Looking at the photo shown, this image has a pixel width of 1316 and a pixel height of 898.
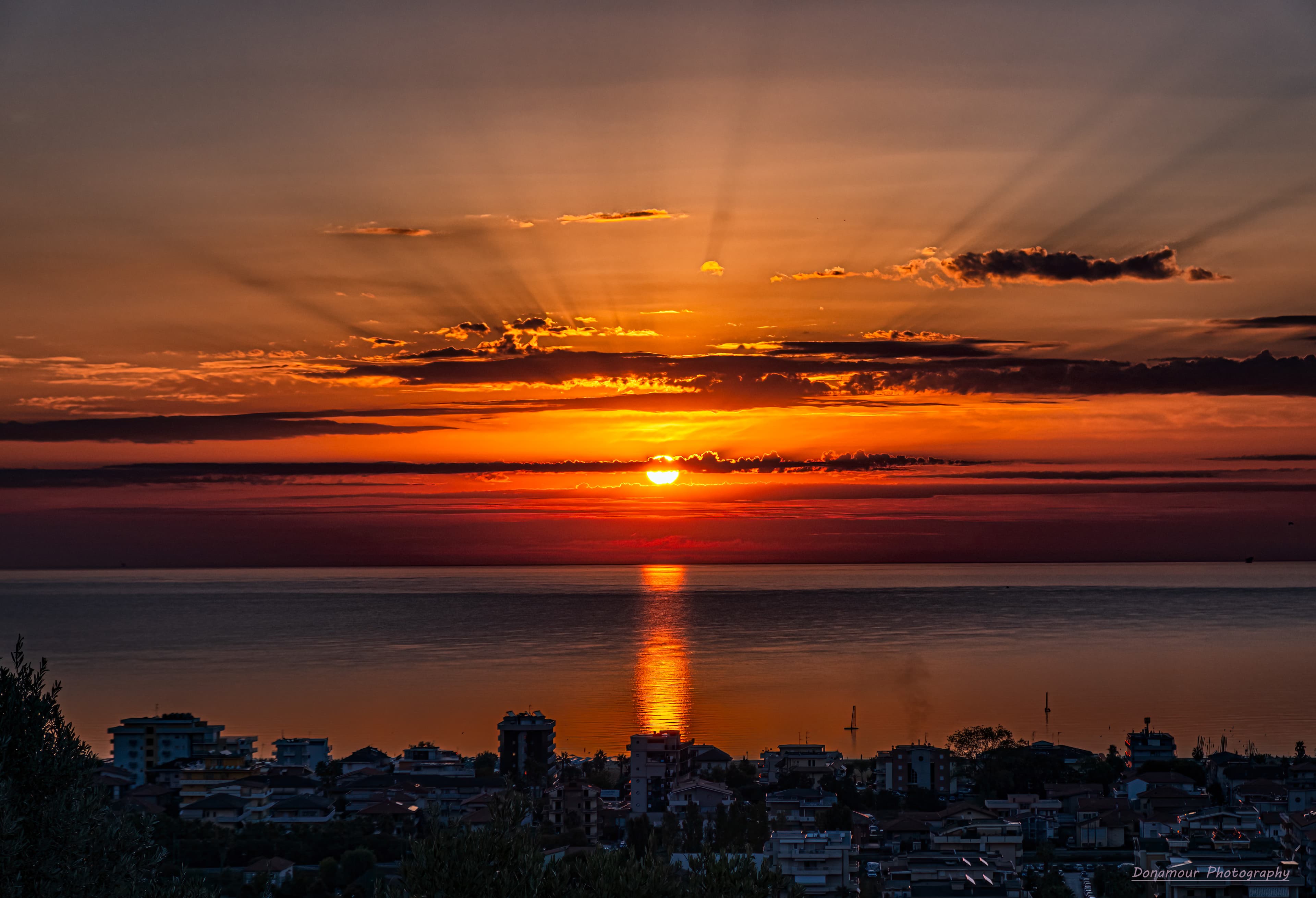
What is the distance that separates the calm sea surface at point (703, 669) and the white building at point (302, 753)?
2771 mm

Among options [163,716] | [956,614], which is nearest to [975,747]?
[163,716]

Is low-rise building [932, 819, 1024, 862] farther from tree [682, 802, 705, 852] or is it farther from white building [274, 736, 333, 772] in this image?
white building [274, 736, 333, 772]

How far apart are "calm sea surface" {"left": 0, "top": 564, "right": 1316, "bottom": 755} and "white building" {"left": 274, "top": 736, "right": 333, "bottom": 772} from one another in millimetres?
2771

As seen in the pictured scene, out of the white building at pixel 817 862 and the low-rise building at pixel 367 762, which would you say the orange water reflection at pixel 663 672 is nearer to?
the low-rise building at pixel 367 762

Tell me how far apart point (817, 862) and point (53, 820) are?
15.3 m

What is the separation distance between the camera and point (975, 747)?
3825 centimetres

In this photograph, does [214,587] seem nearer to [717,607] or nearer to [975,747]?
[717,607]

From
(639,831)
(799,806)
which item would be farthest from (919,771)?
(639,831)

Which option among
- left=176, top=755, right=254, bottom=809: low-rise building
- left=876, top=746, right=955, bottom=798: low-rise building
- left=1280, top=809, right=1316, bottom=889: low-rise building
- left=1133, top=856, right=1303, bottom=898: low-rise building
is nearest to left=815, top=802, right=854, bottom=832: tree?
left=876, top=746, right=955, bottom=798: low-rise building

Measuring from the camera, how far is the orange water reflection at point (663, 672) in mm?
47906

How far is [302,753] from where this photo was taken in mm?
38219

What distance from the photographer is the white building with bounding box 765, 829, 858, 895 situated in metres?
18.9

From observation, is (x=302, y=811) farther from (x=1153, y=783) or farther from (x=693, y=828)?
(x=1153, y=783)

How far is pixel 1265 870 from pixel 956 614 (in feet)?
322
